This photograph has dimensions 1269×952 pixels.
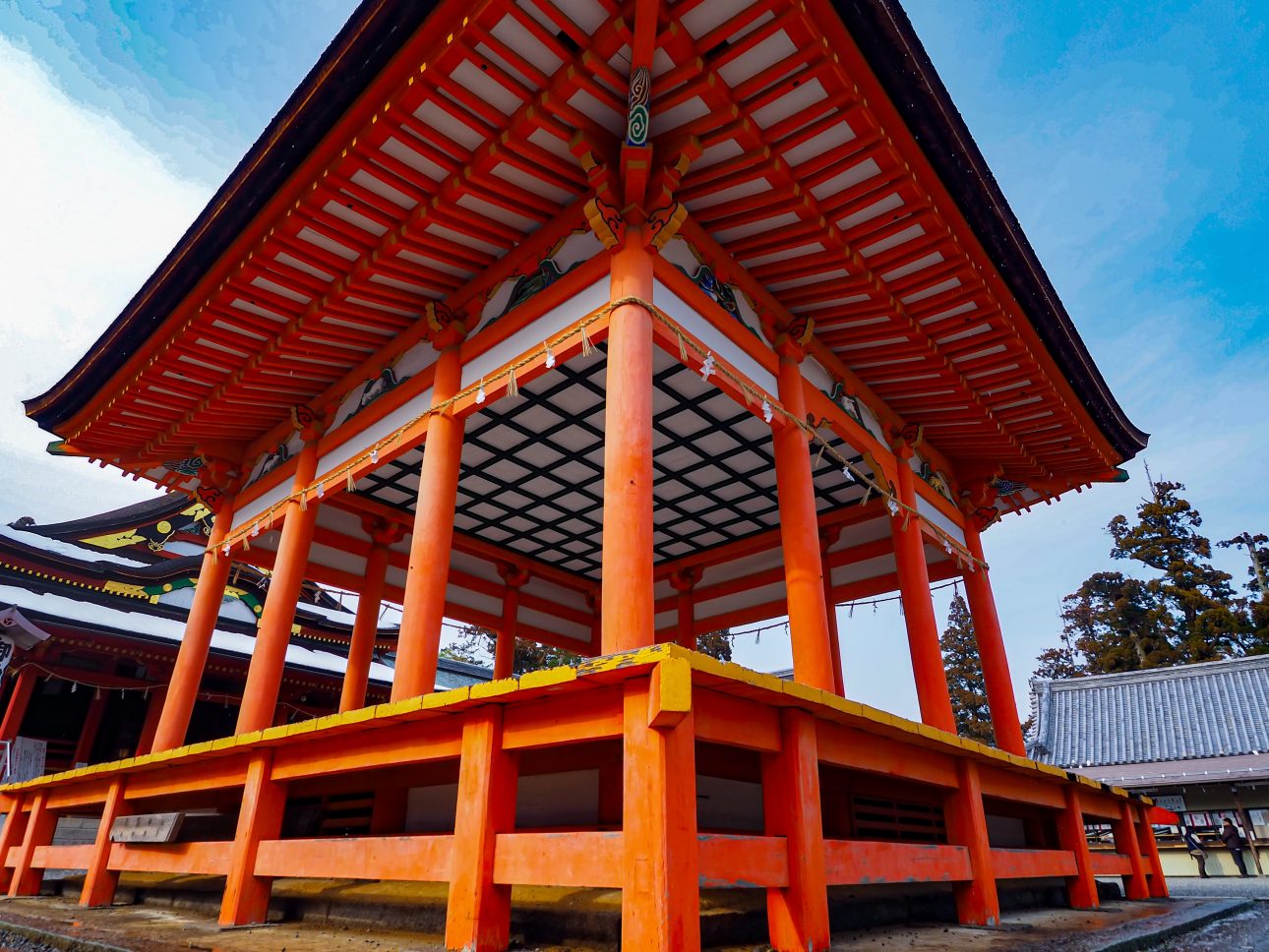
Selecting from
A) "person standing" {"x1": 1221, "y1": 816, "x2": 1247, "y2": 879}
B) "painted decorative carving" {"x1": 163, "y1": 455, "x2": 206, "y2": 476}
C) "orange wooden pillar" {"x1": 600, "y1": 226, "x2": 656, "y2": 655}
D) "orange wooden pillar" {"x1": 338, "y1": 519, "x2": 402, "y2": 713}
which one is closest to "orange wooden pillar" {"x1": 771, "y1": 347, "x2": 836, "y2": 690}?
"orange wooden pillar" {"x1": 600, "y1": 226, "x2": 656, "y2": 655}

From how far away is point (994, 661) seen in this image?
35.8 feet

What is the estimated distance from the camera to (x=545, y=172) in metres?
7.04

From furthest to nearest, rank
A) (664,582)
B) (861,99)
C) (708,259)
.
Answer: (664,582), (708,259), (861,99)

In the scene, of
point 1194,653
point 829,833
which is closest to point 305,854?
point 829,833

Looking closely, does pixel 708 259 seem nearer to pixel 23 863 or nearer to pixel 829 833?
pixel 829 833

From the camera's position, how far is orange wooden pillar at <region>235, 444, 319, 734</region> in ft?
29.5

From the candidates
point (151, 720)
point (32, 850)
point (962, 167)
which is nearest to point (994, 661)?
point (962, 167)

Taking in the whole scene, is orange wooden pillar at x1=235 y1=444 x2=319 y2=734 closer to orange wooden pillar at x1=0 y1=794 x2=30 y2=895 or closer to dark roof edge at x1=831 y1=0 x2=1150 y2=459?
orange wooden pillar at x1=0 y1=794 x2=30 y2=895

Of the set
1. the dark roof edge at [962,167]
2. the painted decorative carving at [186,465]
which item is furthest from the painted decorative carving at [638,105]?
the painted decorative carving at [186,465]

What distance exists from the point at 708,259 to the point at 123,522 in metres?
18.9

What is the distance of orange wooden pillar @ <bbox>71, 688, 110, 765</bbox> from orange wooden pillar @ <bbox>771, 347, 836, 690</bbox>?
16370 mm

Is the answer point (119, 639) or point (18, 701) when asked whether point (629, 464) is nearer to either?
point (119, 639)

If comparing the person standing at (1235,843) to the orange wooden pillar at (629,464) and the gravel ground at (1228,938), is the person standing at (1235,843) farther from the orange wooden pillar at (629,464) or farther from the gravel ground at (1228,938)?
the orange wooden pillar at (629,464)

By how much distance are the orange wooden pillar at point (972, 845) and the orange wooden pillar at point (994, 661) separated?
4414mm
